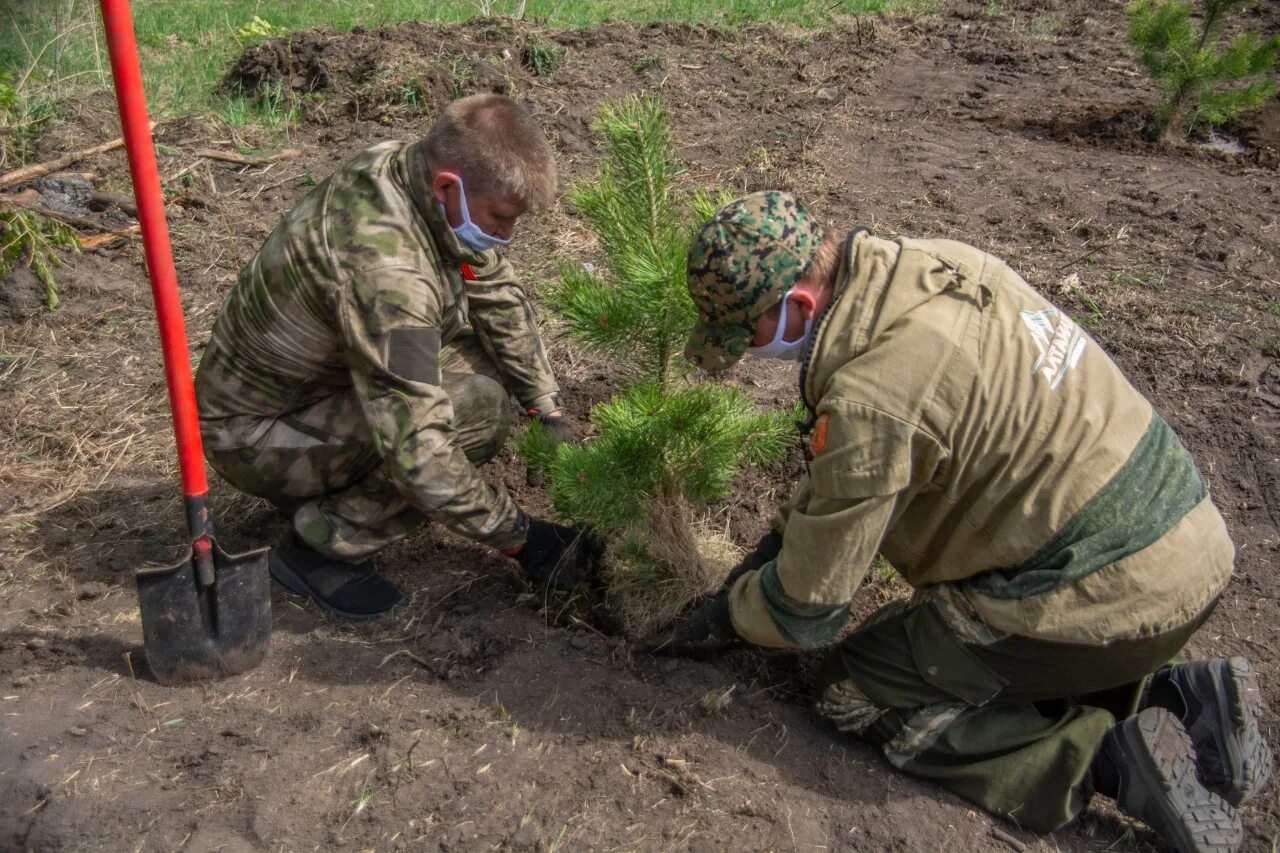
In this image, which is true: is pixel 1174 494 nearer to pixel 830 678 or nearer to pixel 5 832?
pixel 830 678

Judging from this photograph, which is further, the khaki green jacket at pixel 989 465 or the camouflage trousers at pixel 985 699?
the camouflage trousers at pixel 985 699

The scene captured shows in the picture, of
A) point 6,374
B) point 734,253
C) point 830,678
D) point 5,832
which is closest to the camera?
point 734,253

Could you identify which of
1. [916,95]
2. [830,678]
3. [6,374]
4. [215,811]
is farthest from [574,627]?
[916,95]

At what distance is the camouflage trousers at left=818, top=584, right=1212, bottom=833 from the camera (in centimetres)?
257

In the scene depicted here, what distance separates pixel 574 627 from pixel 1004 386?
5.05ft

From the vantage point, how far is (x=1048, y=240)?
5.31 m

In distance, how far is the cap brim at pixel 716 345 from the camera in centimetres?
241

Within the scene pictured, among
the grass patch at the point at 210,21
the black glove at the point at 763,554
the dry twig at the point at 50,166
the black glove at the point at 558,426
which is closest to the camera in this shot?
the black glove at the point at 763,554

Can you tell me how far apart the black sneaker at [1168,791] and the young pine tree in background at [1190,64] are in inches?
203

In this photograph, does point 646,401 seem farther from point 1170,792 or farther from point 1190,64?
point 1190,64

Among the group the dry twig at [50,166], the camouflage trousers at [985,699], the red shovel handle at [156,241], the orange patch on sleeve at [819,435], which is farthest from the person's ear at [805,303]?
A: the dry twig at [50,166]

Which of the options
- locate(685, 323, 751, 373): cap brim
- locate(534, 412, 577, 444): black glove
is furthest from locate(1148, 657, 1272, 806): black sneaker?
locate(534, 412, 577, 444): black glove

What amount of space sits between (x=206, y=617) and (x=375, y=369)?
84 cm

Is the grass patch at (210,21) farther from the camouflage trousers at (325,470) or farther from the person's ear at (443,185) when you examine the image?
the person's ear at (443,185)
